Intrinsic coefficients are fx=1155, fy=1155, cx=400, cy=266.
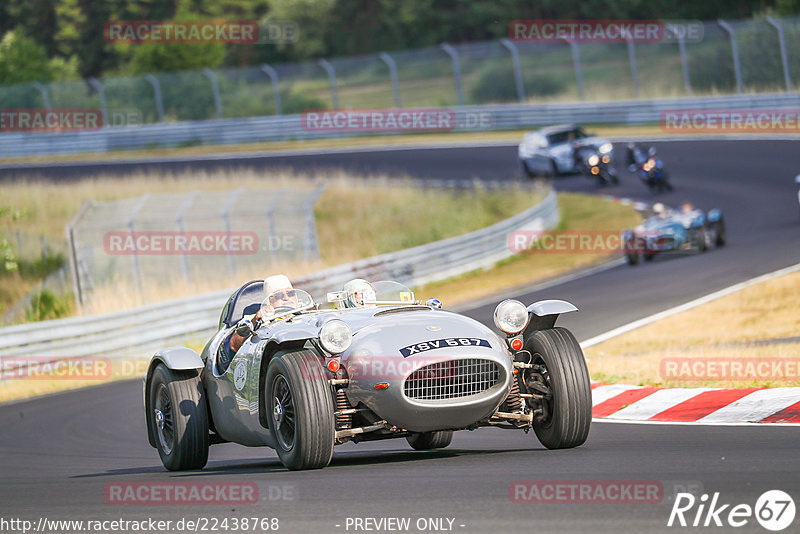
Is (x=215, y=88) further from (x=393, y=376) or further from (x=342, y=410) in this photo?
(x=393, y=376)

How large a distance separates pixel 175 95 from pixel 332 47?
1085 inches

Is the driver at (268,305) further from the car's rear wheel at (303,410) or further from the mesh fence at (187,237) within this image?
the mesh fence at (187,237)

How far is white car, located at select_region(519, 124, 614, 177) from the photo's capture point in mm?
31594

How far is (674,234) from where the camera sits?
69.9ft

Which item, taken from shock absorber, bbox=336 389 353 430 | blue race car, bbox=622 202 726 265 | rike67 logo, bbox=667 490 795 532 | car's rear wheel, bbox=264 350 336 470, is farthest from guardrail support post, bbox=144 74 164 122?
rike67 logo, bbox=667 490 795 532

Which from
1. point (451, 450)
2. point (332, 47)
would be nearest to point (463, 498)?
point (451, 450)

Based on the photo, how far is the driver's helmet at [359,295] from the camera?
8.39m

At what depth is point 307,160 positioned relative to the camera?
4134 centimetres

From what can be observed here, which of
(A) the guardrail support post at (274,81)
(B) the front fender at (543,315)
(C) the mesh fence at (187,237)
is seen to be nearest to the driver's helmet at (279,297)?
(B) the front fender at (543,315)

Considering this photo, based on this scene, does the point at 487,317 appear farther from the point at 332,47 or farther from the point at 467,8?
the point at 332,47

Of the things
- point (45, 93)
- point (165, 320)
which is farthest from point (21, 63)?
point (165, 320)

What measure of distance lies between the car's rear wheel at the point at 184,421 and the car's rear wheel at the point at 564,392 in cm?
272

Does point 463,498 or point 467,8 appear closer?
point 463,498

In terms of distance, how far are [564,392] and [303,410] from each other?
1.73 m
